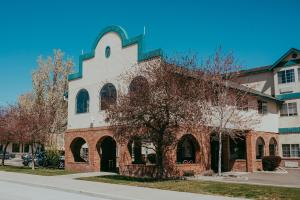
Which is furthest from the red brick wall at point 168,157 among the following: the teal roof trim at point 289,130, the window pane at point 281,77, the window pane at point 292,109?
the window pane at point 281,77

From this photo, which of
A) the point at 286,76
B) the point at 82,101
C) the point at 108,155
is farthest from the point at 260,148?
the point at 82,101

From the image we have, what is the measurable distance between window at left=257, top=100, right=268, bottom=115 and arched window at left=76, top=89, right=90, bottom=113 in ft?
51.2

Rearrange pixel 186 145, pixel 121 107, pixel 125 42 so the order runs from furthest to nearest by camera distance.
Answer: pixel 186 145, pixel 125 42, pixel 121 107

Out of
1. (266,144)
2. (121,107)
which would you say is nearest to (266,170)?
(266,144)

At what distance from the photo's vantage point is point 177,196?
14.2 metres

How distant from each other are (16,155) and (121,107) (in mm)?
50890

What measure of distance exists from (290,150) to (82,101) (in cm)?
2111

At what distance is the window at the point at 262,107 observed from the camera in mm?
33719

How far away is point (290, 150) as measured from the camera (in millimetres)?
36156

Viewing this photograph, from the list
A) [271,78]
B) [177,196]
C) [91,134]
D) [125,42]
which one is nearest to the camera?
[177,196]

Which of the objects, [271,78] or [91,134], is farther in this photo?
[271,78]

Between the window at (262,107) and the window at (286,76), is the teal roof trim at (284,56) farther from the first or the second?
the window at (262,107)

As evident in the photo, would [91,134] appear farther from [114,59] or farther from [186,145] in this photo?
[186,145]

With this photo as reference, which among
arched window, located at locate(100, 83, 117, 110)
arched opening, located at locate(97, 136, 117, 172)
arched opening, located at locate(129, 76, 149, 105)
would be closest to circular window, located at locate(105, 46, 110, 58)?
arched window, located at locate(100, 83, 117, 110)
